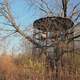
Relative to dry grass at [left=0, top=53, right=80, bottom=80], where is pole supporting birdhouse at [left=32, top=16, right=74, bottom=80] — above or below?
above

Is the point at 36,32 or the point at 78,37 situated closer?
the point at 36,32

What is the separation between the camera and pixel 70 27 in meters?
10.9

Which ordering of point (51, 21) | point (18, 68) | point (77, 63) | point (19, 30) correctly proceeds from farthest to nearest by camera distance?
point (19, 30), point (51, 21), point (77, 63), point (18, 68)

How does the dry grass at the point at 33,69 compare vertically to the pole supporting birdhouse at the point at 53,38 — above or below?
below

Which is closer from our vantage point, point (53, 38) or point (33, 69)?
point (33, 69)

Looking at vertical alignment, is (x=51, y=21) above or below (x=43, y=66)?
above

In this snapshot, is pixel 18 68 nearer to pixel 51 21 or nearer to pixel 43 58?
pixel 43 58

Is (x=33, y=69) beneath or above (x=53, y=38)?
beneath

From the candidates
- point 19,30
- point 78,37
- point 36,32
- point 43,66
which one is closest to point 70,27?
point 78,37

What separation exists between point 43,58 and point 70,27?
196 centimetres

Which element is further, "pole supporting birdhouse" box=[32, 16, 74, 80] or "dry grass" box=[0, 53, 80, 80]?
"pole supporting birdhouse" box=[32, 16, 74, 80]

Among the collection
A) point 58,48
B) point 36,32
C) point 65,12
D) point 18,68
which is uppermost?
point 65,12

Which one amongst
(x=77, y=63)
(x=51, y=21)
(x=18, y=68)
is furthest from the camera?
(x=51, y=21)

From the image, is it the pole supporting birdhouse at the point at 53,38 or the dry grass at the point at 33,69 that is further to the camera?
the pole supporting birdhouse at the point at 53,38
